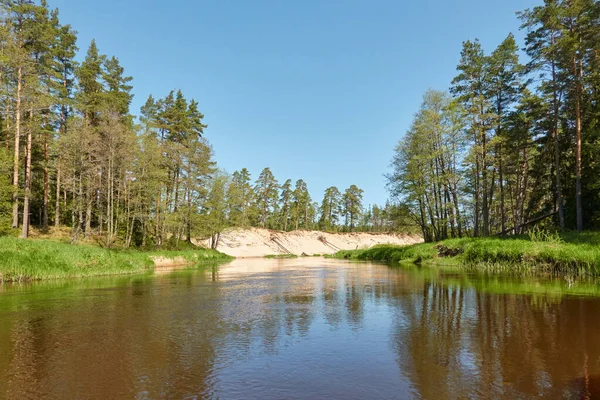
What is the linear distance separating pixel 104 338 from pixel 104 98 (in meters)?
40.6

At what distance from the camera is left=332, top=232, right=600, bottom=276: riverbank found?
16031 mm

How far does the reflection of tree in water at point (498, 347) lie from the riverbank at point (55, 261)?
17.8 metres

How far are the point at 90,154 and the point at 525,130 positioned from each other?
124ft

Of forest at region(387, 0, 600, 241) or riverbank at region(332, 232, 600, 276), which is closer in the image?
riverbank at region(332, 232, 600, 276)

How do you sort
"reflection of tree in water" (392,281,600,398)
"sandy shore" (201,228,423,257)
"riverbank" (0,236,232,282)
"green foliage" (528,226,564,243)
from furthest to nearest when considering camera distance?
1. "sandy shore" (201,228,423,257)
2. "green foliage" (528,226,564,243)
3. "riverbank" (0,236,232,282)
4. "reflection of tree in water" (392,281,600,398)

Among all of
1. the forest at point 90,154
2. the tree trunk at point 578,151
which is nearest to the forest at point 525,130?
the tree trunk at point 578,151

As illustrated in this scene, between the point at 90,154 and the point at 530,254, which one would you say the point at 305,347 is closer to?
the point at 530,254

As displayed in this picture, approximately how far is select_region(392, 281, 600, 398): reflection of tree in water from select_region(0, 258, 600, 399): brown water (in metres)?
0.03

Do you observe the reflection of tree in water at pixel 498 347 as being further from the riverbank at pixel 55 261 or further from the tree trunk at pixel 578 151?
the riverbank at pixel 55 261

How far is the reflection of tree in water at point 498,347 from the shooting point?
4.31 metres

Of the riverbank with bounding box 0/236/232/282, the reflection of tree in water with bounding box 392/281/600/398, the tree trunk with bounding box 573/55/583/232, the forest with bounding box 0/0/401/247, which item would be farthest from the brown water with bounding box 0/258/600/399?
the forest with bounding box 0/0/401/247

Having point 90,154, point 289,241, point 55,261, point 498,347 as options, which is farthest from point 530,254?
point 289,241

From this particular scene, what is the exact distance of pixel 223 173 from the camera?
51031mm

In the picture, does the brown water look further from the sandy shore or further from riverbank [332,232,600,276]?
the sandy shore
